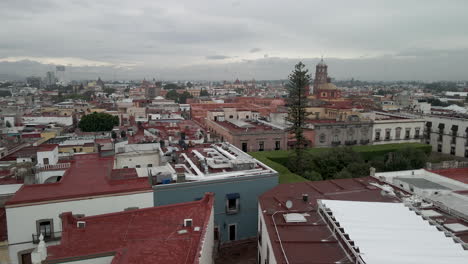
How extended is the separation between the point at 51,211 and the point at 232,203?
813cm

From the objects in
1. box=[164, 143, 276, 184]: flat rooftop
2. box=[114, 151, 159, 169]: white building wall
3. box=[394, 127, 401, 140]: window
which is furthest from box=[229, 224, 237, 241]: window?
box=[394, 127, 401, 140]: window

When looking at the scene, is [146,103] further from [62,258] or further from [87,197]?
[62,258]

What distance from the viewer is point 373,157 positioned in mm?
37156

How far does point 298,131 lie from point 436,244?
872 inches

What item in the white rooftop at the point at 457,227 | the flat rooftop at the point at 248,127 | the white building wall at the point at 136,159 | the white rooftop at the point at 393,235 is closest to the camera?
the white rooftop at the point at 393,235

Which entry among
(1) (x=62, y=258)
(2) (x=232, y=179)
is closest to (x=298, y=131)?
(2) (x=232, y=179)

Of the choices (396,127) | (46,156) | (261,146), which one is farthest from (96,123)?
(396,127)

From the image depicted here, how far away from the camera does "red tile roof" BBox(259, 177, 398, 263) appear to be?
367 inches

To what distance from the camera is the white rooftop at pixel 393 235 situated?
8.16 metres

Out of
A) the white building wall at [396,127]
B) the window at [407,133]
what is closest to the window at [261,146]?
the white building wall at [396,127]

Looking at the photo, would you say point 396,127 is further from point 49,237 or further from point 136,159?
point 49,237

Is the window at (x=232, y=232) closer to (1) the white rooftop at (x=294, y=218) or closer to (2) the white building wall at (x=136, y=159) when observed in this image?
(1) the white rooftop at (x=294, y=218)

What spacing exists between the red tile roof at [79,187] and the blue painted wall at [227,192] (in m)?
1.10

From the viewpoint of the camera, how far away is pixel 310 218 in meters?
11.9
